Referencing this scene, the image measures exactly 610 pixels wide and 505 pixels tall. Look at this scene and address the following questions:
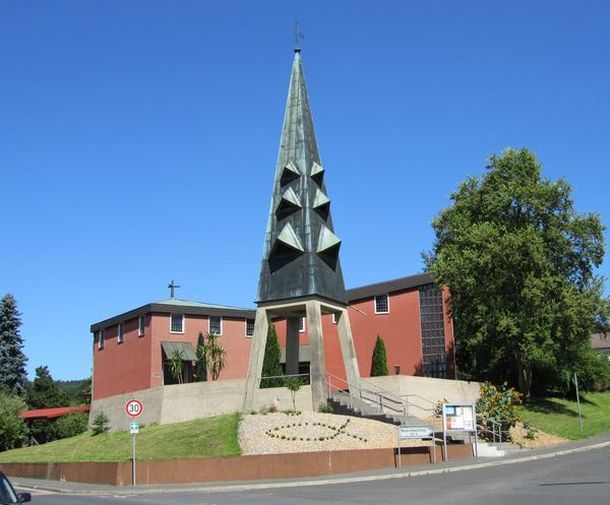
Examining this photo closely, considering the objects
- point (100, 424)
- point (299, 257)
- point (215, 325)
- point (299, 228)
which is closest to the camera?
point (299, 257)

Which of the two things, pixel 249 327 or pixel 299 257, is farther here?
pixel 249 327

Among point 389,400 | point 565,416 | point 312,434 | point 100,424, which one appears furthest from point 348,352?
point 100,424

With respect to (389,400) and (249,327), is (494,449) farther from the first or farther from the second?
(249,327)

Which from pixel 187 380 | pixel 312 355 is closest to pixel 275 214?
pixel 312 355

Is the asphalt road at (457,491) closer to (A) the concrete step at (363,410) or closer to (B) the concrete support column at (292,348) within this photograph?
(A) the concrete step at (363,410)

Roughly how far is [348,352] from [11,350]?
43.9 metres

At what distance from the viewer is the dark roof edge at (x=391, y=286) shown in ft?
149

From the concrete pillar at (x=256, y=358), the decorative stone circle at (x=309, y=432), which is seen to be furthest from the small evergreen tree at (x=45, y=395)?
the decorative stone circle at (x=309, y=432)

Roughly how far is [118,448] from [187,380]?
13.4 m

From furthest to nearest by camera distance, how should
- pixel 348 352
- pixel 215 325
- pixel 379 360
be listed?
pixel 215 325 → pixel 379 360 → pixel 348 352

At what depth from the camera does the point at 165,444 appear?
98.0 feet

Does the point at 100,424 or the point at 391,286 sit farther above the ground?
the point at 391,286

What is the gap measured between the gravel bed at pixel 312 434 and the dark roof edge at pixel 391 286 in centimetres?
1683

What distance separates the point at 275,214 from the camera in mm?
36250
